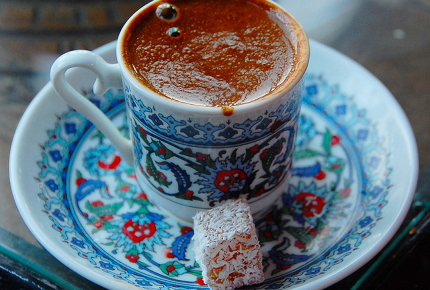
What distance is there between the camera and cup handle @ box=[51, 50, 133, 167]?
876 mm

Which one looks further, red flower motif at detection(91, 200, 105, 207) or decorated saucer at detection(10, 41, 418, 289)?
red flower motif at detection(91, 200, 105, 207)

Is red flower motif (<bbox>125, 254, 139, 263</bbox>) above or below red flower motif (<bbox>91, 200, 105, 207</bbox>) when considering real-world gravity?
above

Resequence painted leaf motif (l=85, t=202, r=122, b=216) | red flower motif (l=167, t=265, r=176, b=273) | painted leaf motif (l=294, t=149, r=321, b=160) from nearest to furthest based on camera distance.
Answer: red flower motif (l=167, t=265, r=176, b=273) < painted leaf motif (l=85, t=202, r=122, b=216) < painted leaf motif (l=294, t=149, r=321, b=160)

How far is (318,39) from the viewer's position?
1506 mm

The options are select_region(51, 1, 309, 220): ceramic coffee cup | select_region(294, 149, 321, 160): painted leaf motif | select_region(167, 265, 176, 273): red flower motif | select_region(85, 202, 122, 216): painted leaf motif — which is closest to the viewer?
select_region(51, 1, 309, 220): ceramic coffee cup

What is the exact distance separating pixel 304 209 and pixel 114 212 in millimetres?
434

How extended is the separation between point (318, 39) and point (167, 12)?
0.66 meters

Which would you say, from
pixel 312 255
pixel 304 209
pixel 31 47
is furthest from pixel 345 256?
pixel 31 47

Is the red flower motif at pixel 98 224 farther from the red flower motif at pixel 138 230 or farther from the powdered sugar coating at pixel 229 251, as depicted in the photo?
the powdered sugar coating at pixel 229 251

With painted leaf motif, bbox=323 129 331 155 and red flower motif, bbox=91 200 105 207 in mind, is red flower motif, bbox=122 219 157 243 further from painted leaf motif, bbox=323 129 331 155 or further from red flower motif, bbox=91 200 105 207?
painted leaf motif, bbox=323 129 331 155

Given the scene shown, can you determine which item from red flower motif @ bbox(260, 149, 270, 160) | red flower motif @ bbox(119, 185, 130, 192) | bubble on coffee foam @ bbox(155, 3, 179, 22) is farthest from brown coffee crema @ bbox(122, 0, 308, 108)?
red flower motif @ bbox(119, 185, 130, 192)

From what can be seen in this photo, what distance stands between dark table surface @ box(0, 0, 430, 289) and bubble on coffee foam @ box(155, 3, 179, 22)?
0.45 metres

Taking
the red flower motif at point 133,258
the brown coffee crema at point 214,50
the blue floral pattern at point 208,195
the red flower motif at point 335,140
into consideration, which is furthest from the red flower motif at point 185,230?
the red flower motif at point 335,140

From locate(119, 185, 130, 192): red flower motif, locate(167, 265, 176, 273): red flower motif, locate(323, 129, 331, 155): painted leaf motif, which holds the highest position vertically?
locate(323, 129, 331, 155): painted leaf motif
